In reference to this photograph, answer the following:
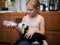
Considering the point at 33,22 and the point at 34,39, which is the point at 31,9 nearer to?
the point at 33,22

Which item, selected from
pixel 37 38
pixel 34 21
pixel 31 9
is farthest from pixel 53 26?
pixel 37 38

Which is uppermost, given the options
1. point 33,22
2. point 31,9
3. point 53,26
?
point 31,9

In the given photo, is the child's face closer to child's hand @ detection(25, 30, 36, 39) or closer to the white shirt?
the white shirt

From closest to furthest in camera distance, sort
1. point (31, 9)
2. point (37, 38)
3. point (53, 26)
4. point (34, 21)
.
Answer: point (37, 38) → point (31, 9) → point (34, 21) → point (53, 26)

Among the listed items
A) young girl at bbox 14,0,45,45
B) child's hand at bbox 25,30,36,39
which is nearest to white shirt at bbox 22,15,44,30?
young girl at bbox 14,0,45,45

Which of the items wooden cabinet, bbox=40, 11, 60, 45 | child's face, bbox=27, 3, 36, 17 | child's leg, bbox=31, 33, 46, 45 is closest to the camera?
child's leg, bbox=31, 33, 46, 45

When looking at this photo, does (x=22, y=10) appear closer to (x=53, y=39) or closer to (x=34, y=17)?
(x=53, y=39)

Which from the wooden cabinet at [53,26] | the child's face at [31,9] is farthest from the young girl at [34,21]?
the wooden cabinet at [53,26]

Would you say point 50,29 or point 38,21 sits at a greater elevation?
point 38,21

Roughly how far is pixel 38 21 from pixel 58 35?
97cm

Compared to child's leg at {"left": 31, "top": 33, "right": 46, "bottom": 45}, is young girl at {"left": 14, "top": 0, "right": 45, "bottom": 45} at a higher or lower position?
higher

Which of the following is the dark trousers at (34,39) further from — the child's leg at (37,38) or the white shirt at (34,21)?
the white shirt at (34,21)

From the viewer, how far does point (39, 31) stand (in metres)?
1.99

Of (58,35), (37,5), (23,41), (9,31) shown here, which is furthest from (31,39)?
Answer: (9,31)
